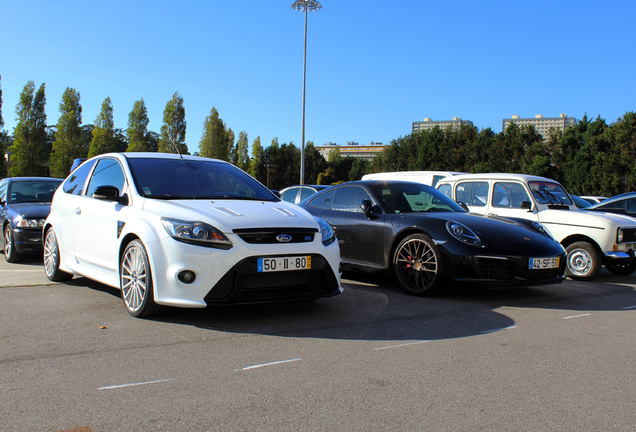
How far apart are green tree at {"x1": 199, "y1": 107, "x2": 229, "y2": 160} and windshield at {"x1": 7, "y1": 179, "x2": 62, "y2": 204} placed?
250ft

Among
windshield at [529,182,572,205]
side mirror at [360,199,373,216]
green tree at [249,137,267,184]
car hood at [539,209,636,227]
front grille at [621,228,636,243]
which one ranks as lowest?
front grille at [621,228,636,243]

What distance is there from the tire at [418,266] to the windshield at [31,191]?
6.73 metres

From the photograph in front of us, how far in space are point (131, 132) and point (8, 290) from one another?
75094 mm

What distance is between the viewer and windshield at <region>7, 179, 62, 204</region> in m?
9.50

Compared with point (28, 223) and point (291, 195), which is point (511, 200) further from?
point (28, 223)

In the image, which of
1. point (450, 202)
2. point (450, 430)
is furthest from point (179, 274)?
point (450, 202)

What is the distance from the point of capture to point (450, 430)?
254 cm

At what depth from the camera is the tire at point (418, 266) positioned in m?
5.94

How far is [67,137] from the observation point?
65.2 meters

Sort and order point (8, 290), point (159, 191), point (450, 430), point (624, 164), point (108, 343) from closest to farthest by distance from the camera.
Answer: point (450, 430) → point (108, 343) → point (159, 191) → point (8, 290) → point (624, 164)

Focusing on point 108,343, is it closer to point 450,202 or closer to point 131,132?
point 450,202

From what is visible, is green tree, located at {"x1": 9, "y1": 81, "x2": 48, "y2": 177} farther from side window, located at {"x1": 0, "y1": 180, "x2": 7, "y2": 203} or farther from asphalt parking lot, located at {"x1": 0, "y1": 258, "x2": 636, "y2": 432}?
asphalt parking lot, located at {"x1": 0, "y1": 258, "x2": 636, "y2": 432}

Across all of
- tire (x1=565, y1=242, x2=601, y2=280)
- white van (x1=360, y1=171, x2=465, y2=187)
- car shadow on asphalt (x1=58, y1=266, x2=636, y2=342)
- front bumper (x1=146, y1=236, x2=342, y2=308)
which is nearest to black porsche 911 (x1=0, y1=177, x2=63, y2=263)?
car shadow on asphalt (x1=58, y1=266, x2=636, y2=342)

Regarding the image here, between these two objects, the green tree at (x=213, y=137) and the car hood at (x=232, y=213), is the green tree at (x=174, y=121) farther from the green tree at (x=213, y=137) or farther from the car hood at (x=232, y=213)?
the car hood at (x=232, y=213)
